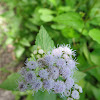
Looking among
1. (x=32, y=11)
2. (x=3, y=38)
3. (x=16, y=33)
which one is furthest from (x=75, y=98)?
(x=3, y=38)

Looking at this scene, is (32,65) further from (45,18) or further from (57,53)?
(45,18)

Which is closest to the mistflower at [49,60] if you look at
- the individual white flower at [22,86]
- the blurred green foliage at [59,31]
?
the individual white flower at [22,86]

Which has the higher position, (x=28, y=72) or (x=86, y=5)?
(x=86, y=5)

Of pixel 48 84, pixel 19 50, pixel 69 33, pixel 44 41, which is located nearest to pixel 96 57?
pixel 69 33

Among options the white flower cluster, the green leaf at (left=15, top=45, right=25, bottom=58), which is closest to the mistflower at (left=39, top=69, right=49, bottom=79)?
the white flower cluster

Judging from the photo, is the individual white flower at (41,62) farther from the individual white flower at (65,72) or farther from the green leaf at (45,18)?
the green leaf at (45,18)

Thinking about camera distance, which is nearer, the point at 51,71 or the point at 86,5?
the point at 51,71

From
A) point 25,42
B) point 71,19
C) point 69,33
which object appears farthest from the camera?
point 25,42

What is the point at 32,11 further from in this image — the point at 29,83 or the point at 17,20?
the point at 29,83
